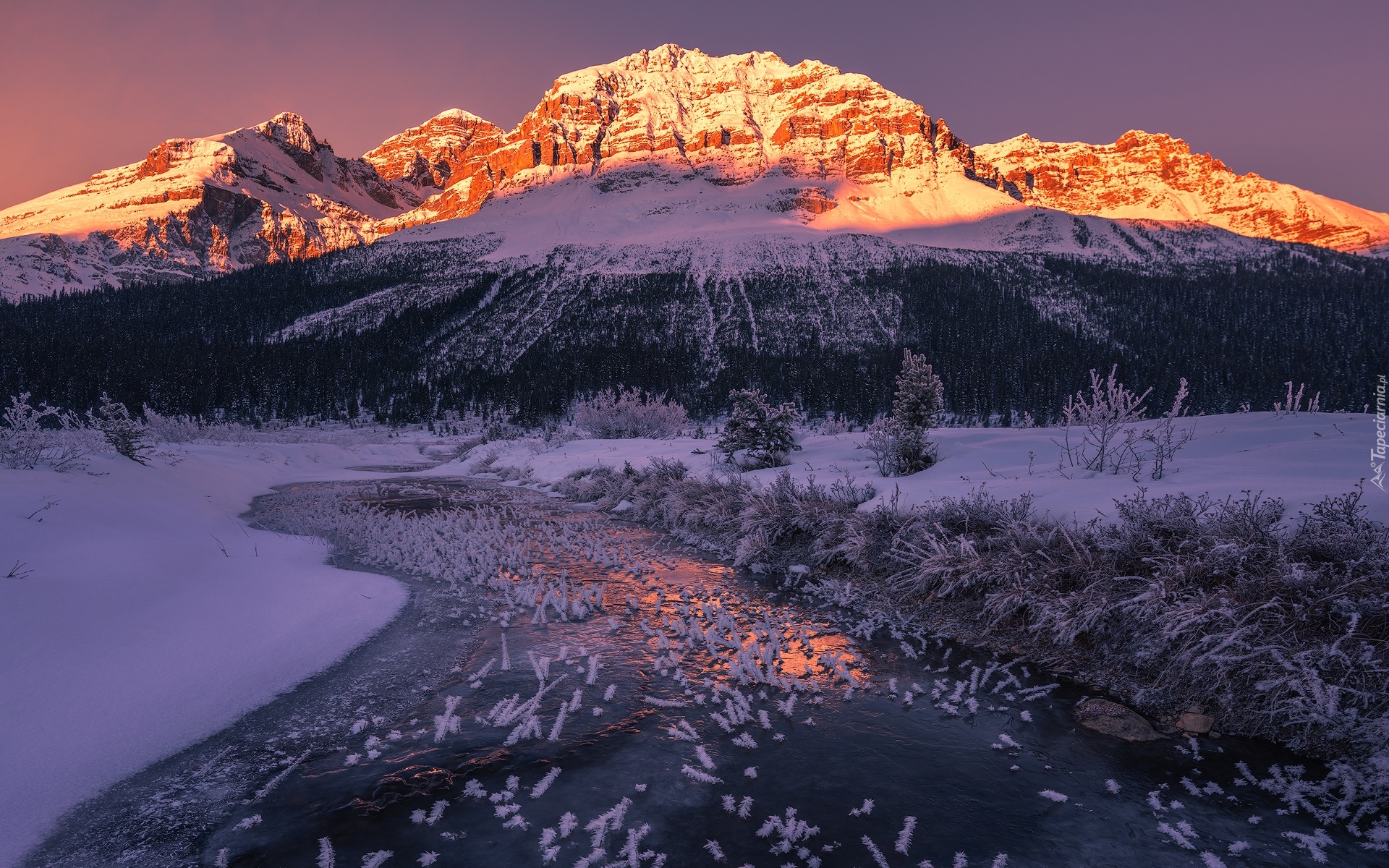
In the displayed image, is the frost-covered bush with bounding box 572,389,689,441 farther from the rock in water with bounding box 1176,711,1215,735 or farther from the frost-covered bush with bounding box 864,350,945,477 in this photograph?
the rock in water with bounding box 1176,711,1215,735

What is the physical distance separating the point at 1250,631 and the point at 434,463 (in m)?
35.5

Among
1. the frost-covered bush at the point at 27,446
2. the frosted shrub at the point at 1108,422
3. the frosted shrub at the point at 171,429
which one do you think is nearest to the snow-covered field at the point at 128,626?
the frost-covered bush at the point at 27,446

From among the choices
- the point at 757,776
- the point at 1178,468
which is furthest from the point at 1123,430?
the point at 757,776

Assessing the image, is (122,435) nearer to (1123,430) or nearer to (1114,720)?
(1114,720)

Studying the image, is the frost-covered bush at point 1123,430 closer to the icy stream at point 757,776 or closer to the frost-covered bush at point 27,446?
the icy stream at point 757,776

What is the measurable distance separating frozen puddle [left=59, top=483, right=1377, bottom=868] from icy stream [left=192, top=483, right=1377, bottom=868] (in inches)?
0.6

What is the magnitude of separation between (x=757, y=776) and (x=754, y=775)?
25 millimetres

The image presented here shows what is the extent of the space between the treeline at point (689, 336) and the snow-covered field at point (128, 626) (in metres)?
76.8

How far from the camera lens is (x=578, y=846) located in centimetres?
335

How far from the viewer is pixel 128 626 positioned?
5098 millimetres

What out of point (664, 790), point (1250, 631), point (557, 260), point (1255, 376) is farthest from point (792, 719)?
point (557, 260)

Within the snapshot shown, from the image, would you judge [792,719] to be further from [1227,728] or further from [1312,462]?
[1312,462]

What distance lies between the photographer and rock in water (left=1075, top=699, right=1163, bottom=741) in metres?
4.54

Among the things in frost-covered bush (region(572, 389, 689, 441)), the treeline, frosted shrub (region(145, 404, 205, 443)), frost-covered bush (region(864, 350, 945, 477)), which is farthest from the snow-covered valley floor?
the treeline
